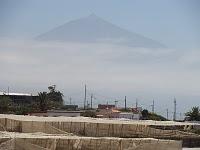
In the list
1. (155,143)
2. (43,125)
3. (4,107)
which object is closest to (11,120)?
(43,125)

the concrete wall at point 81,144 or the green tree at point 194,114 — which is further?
the green tree at point 194,114

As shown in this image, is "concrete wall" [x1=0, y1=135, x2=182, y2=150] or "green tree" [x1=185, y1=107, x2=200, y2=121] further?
"green tree" [x1=185, y1=107, x2=200, y2=121]

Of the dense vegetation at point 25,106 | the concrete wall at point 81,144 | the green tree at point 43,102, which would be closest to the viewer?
the concrete wall at point 81,144

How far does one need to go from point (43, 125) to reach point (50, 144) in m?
6.64

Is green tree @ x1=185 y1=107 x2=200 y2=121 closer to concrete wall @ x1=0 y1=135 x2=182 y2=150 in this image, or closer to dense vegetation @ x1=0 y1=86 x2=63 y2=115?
dense vegetation @ x1=0 y1=86 x2=63 y2=115

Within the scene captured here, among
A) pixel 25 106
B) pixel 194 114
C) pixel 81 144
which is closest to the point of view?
pixel 81 144

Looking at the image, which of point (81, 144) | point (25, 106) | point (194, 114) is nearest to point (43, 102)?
point (25, 106)

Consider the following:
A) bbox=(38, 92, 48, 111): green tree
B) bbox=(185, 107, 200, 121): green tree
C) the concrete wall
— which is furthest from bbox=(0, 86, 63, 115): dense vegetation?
the concrete wall

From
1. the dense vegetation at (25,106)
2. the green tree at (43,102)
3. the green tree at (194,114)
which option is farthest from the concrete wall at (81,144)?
the green tree at (43,102)

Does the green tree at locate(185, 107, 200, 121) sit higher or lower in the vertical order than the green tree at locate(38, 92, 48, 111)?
lower

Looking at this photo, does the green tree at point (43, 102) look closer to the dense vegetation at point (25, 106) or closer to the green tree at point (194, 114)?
the dense vegetation at point (25, 106)

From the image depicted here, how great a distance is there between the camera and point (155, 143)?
20.2 meters

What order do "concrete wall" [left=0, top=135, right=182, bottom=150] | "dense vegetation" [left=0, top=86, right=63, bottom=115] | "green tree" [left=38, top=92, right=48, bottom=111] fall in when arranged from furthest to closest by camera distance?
"green tree" [left=38, top=92, right=48, bottom=111] → "dense vegetation" [left=0, top=86, right=63, bottom=115] → "concrete wall" [left=0, top=135, right=182, bottom=150]

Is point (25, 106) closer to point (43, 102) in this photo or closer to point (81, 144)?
point (43, 102)
